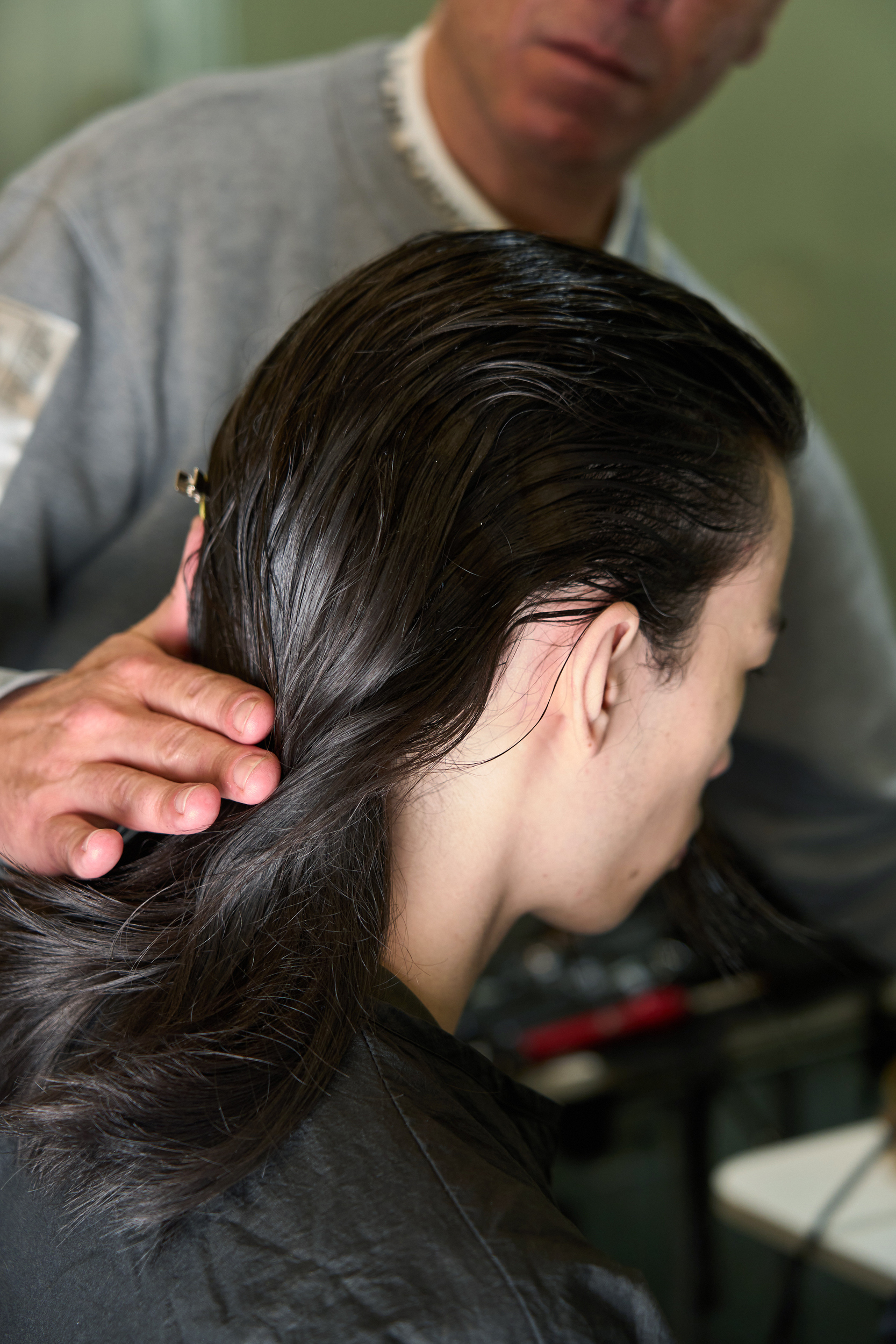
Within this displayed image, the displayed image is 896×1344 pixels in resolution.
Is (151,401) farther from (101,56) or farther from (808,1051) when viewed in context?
(808,1051)

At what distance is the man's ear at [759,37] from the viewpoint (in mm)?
1198

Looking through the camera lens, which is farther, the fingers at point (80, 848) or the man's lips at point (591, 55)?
the man's lips at point (591, 55)

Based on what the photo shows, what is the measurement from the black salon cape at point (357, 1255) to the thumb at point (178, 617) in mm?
334

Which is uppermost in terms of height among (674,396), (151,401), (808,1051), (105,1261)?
(674,396)

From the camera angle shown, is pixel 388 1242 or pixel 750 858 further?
pixel 750 858

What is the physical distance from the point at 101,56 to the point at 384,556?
5.48ft

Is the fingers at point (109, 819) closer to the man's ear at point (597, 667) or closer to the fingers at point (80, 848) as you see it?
the fingers at point (80, 848)

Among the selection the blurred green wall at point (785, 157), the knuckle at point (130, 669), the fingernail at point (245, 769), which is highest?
the blurred green wall at point (785, 157)

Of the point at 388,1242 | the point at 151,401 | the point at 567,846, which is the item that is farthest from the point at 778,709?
the point at 388,1242

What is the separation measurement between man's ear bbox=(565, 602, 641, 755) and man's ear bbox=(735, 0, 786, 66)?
842mm

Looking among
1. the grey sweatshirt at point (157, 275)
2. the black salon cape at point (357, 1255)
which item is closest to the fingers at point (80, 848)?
the black salon cape at point (357, 1255)

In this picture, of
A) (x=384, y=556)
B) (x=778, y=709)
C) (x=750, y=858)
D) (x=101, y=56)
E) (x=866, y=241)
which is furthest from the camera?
(x=866, y=241)

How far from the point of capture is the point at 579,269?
75cm

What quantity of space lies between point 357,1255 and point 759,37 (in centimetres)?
126
